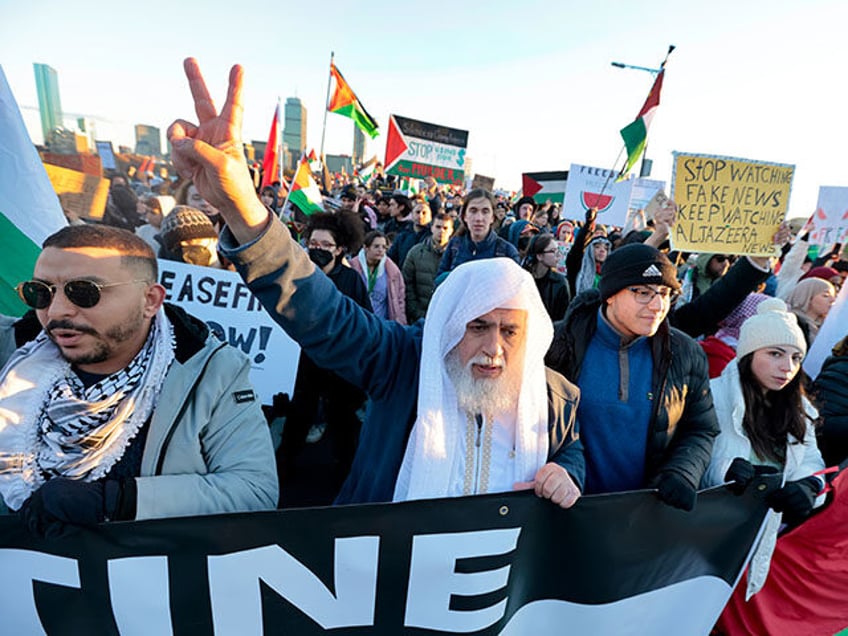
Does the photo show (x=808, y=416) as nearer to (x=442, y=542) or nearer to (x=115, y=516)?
(x=442, y=542)

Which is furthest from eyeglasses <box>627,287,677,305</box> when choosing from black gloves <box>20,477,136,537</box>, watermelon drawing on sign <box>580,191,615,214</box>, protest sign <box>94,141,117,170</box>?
protest sign <box>94,141,117,170</box>

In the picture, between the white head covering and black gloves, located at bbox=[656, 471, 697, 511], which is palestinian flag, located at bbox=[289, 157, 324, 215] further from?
black gloves, located at bbox=[656, 471, 697, 511]

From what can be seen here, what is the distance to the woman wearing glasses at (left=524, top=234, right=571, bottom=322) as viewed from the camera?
4293 millimetres

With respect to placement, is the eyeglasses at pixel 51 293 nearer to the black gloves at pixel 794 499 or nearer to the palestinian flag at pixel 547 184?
the black gloves at pixel 794 499

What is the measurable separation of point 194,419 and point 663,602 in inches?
73.0

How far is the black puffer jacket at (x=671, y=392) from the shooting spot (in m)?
1.97

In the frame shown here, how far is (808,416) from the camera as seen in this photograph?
2.26 m

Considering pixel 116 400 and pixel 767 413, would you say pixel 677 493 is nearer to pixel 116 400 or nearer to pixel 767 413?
pixel 767 413

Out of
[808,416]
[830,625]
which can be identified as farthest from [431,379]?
[830,625]

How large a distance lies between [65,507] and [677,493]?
6.13 feet

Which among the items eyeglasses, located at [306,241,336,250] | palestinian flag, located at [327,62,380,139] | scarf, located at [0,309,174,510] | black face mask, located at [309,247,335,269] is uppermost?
palestinian flag, located at [327,62,380,139]

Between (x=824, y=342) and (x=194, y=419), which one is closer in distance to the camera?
Result: (x=194, y=419)

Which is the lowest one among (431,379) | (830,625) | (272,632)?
(830,625)

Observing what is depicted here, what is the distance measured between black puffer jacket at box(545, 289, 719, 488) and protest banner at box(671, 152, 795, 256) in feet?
5.30
